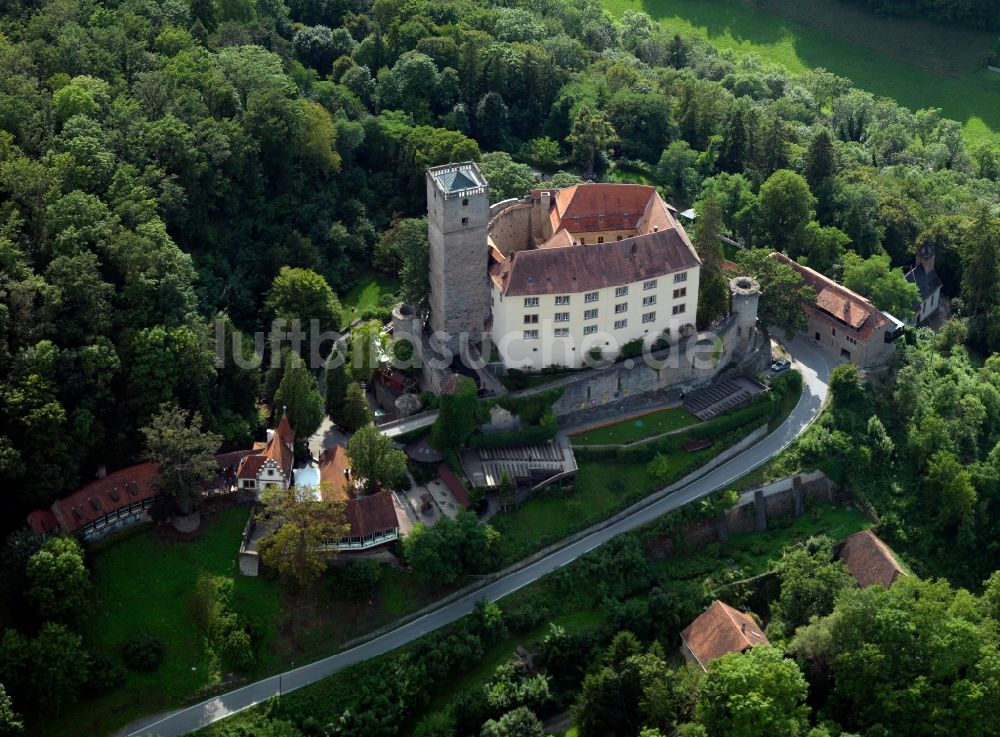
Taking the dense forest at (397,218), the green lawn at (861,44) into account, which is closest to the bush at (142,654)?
the dense forest at (397,218)

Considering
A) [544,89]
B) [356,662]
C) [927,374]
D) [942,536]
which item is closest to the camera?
[356,662]

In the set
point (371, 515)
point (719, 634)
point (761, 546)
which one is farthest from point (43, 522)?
point (761, 546)

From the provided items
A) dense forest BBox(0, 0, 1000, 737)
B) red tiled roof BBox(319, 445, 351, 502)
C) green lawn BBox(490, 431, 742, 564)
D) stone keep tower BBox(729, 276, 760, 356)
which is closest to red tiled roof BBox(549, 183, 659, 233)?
dense forest BBox(0, 0, 1000, 737)

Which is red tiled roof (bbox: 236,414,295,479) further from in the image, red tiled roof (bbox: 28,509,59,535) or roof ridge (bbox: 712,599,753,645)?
roof ridge (bbox: 712,599,753,645)

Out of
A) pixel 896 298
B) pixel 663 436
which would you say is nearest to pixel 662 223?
pixel 663 436

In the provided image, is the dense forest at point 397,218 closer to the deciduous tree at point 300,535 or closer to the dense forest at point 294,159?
the dense forest at point 294,159

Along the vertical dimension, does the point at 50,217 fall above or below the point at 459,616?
above

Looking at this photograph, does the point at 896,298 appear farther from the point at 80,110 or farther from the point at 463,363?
the point at 80,110
